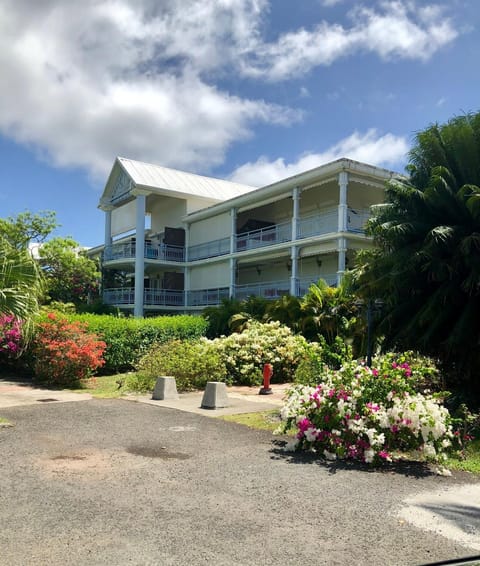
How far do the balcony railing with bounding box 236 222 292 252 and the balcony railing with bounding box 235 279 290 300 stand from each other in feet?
6.48

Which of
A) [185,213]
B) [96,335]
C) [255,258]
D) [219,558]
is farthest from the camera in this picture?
[185,213]

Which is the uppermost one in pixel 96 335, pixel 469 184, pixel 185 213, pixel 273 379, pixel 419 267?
pixel 185 213

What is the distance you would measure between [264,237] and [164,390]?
17.8 meters

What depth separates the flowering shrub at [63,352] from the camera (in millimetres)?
15094

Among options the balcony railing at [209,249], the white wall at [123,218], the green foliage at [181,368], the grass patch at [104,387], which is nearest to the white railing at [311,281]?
the balcony railing at [209,249]

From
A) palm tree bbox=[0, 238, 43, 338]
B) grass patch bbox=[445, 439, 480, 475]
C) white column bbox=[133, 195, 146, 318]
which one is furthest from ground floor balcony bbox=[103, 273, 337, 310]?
grass patch bbox=[445, 439, 480, 475]

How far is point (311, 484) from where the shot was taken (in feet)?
20.0

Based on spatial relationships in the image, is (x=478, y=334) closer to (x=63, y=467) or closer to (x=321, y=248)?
(x=63, y=467)

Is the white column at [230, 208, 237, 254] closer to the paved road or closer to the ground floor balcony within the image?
the ground floor balcony

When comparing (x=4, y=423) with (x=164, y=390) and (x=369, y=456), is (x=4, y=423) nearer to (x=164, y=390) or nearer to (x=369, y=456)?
(x=164, y=390)

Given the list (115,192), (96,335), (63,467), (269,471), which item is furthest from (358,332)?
(115,192)

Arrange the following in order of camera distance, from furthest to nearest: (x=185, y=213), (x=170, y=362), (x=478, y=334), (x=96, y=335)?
(x=185, y=213), (x=96, y=335), (x=170, y=362), (x=478, y=334)

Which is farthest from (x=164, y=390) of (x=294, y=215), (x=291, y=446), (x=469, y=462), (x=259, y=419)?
(x=294, y=215)

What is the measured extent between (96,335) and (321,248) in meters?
11.2
